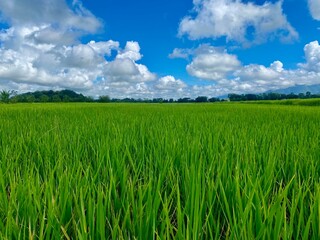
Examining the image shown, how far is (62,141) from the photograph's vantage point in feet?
8.17

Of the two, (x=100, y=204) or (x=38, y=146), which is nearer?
(x=100, y=204)

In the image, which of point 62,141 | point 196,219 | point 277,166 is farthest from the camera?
point 62,141

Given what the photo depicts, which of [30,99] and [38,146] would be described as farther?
[30,99]

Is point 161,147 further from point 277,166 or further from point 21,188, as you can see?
point 21,188

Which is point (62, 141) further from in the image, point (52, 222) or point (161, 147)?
point (52, 222)

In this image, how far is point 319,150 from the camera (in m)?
2.18

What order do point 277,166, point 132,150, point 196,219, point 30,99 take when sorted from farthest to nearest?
point 30,99 → point 132,150 → point 277,166 → point 196,219

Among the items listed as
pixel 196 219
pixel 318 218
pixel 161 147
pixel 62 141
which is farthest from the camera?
pixel 62 141

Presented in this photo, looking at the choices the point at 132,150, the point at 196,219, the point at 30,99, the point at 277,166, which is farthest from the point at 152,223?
the point at 30,99

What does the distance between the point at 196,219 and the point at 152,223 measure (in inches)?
5.9

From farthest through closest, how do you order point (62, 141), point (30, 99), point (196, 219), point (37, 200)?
1. point (30, 99)
2. point (62, 141)
3. point (37, 200)
4. point (196, 219)


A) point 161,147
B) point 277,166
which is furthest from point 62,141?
point 277,166

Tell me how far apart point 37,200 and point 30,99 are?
5814 cm

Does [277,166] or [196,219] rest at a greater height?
[196,219]
